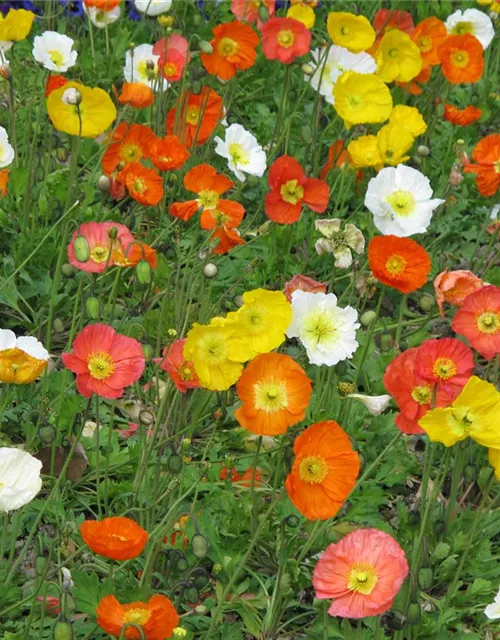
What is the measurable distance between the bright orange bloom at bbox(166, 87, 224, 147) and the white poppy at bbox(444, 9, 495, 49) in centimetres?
95

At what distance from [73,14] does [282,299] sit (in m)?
2.50

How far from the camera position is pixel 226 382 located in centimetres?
217

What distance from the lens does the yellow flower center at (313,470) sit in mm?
2062

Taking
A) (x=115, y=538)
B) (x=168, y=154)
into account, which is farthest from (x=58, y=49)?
(x=115, y=538)

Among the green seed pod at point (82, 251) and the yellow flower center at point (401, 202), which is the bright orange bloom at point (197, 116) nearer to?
the yellow flower center at point (401, 202)

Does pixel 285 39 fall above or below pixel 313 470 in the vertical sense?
above

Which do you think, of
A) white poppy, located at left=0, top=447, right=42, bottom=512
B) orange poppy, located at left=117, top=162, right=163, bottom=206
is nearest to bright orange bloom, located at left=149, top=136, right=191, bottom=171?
orange poppy, located at left=117, top=162, right=163, bottom=206

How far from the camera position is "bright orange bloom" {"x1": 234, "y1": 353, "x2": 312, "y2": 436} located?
2.12 metres

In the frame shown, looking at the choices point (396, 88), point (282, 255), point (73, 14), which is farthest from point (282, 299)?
point (73, 14)

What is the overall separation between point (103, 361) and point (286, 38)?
5.12 feet

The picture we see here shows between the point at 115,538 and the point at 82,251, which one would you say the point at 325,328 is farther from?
the point at 115,538

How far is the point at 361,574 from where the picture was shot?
200 cm

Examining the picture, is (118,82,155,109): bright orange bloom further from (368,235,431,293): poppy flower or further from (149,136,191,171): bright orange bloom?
(368,235,431,293): poppy flower

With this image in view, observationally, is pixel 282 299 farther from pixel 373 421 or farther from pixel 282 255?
pixel 282 255
